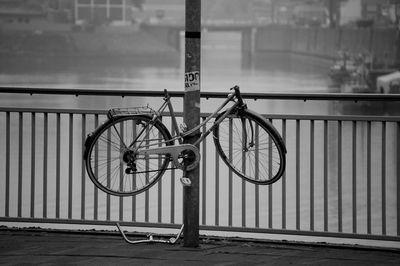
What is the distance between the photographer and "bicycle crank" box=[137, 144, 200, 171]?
3.65 m

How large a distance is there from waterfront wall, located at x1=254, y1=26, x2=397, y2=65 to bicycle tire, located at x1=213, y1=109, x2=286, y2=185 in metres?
74.6

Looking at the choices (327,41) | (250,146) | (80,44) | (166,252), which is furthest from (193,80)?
(80,44)

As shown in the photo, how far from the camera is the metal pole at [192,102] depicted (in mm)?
3689

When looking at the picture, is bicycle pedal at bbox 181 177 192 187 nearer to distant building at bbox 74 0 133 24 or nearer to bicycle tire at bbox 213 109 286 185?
bicycle tire at bbox 213 109 286 185

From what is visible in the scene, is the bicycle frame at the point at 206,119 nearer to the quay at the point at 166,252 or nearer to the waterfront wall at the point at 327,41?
the quay at the point at 166,252

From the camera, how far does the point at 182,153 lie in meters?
3.72

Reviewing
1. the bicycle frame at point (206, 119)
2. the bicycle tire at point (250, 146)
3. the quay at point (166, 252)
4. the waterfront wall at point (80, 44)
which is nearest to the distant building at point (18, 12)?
the waterfront wall at point (80, 44)

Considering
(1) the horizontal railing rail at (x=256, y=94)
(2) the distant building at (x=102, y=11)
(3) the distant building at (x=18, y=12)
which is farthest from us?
(2) the distant building at (x=102, y=11)

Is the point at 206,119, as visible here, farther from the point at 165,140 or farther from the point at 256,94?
the point at 256,94

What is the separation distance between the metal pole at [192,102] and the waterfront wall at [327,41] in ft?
246

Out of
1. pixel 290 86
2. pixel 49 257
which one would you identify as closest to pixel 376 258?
pixel 49 257

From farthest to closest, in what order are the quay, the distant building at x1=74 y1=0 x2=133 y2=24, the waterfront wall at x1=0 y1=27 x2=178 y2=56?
1. the distant building at x1=74 y1=0 x2=133 y2=24
2. the waterfront wall at x1=0 y1=27 x2=178 y2=56
3. the quay

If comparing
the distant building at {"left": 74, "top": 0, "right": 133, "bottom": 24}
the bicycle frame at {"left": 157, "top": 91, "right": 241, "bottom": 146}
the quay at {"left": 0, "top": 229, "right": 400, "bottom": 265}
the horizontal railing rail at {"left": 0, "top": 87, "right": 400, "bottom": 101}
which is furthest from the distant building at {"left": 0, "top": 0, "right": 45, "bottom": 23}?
the bicycle frame at {"left": 157, "top": 91, "right": 241, "bottom": 146}

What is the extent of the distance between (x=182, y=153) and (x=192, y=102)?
0.21m
